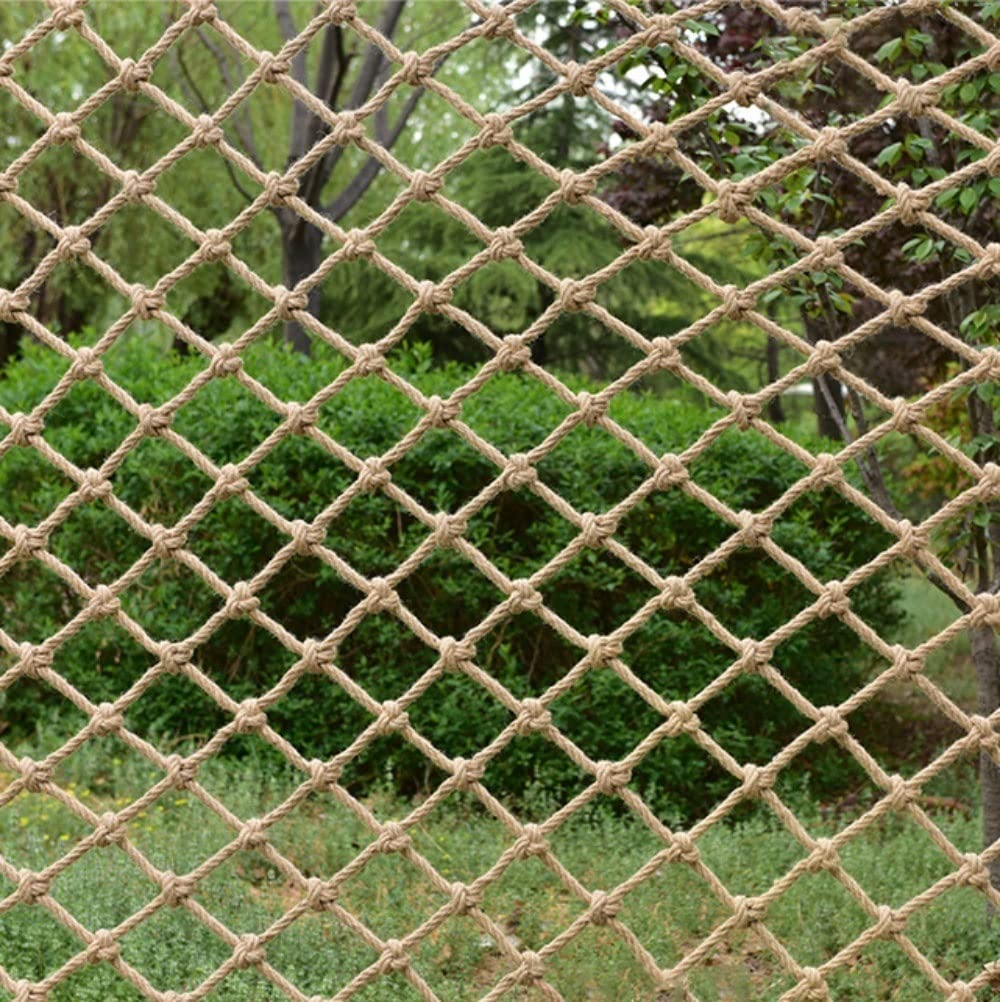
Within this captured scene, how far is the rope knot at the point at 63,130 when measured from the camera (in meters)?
2.47

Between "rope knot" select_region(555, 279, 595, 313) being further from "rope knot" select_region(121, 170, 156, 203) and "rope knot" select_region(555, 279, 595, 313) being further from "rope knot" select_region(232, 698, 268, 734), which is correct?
"rope knot" select_region(232, 698, 268, 734)

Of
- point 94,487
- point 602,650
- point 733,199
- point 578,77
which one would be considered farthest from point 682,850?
point 578,77

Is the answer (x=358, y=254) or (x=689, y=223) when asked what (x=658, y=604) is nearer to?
(x=689, y=223)

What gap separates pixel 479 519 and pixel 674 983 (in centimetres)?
309

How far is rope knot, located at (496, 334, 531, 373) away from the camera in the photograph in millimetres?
2361

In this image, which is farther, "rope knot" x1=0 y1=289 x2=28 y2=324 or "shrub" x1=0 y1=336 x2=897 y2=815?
"shrub" x1=0 y1=336 x2=897 y2=815

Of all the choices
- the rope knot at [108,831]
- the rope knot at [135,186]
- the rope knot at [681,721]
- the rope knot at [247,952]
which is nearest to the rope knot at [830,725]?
the rope knot at [681,721]

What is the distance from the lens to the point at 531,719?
2.38m

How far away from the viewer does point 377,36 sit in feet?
7.66

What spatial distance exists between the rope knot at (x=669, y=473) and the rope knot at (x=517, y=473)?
0.22 meters

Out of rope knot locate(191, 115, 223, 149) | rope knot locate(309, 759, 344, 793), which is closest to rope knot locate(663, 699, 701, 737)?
rope knot locate(309, 759, 344, 793)

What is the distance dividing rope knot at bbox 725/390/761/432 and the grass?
4.10 feet

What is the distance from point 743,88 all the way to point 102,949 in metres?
1.93

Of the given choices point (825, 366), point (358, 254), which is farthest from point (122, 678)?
point (825, 366)
